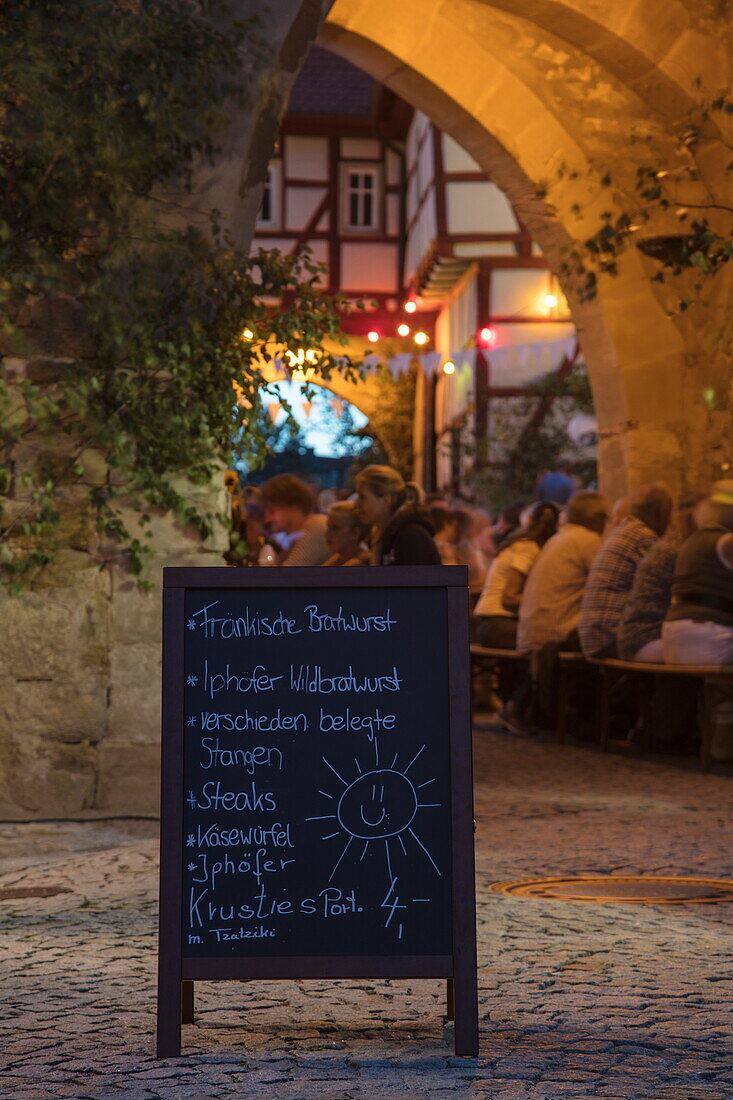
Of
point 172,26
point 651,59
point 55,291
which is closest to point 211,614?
point 55,291

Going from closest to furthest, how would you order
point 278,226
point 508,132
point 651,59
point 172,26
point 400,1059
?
point 400,1059, point 172,26, point 651,59, point 508,132, point 278,226

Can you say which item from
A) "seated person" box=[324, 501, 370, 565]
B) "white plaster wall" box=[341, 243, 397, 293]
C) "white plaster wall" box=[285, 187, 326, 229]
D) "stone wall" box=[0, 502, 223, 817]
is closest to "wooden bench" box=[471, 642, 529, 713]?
"seated person" box=[324, 501, 370, 565]

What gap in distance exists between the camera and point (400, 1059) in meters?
3.34

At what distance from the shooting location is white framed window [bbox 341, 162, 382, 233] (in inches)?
1099

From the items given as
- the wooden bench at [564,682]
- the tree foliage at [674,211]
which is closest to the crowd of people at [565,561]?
the wooden bench at [564,682]

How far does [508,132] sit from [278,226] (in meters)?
16.7

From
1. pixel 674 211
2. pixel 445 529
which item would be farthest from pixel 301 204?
pixel 674 211

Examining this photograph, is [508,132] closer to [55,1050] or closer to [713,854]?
[713,854]

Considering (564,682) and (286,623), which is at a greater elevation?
(286,623)

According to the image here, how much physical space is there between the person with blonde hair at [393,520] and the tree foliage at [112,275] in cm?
92

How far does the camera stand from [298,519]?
9.76 meters

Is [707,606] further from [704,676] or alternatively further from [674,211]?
[674,211]

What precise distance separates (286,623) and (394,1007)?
1017mm

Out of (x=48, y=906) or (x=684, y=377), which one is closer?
(x=48, y=906)
